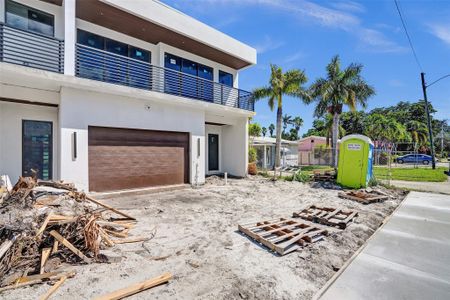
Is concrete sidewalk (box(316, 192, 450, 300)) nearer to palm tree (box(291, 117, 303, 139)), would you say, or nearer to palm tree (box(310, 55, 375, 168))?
palm tree (box(310, 55, 375, 168))

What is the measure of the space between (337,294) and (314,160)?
28441 millimetres

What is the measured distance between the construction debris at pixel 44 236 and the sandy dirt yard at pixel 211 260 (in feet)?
0.72

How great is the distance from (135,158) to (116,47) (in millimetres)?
5223

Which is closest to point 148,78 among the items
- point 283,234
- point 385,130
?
point 283,234

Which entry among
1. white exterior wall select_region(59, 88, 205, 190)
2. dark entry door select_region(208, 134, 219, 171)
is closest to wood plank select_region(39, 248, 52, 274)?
white exterior wall select_region(59, 88, 205, 190)

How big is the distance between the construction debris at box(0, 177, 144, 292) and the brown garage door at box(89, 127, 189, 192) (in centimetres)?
358

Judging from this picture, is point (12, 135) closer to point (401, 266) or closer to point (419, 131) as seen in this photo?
point (401, 266)

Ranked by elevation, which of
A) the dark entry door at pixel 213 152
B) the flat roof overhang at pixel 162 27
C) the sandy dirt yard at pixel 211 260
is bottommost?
the sandy dirt yard at pixel 211 260

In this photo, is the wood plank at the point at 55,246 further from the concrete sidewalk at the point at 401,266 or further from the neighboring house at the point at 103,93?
the neighboring house at the point at 103,93

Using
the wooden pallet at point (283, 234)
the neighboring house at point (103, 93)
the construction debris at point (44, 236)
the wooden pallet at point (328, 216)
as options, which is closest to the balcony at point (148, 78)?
the neighboring house at point (103, 93)

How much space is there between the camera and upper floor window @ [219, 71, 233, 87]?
14.7 meters

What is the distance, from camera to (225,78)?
14.9 m

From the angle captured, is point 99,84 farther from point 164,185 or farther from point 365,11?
point 365,11

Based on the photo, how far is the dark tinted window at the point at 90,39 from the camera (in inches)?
371
